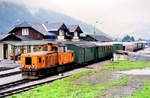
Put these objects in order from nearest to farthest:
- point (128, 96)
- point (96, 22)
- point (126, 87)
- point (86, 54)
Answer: point (128, 96)
point (126, 87)
point (86, 54)
point (96, 22)

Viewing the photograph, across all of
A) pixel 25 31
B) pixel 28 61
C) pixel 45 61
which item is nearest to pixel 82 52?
pixel 45 61

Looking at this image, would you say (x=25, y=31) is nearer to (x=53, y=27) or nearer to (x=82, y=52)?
(x=53, y=27)

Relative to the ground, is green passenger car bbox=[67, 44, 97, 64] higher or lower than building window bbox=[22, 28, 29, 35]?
lower

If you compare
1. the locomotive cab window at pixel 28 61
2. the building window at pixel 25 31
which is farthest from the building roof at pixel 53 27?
the locomotive cab window at pixel 28 61

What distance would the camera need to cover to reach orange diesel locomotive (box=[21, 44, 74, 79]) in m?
16.3

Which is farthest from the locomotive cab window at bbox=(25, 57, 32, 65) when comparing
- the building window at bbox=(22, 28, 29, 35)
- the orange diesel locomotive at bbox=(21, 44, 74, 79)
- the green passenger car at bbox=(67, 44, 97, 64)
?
the building window at bbox=(22, 28, 29, 35)

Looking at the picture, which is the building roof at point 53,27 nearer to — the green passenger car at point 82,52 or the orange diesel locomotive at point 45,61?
the green passenger car at point 82,52

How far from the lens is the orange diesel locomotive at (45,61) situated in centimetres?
1633

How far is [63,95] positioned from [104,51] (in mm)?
23229

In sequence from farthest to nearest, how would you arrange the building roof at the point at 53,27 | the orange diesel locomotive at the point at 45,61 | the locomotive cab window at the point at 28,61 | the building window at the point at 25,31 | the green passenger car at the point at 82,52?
1. the building roof at the point at 53,27
2. the building window at the point at 25,31
3. the green passenger car at the point at 82,52
4. the locomotive cab window at the point at 28,61
5. the orange diesel locomotive at the point at 45,61

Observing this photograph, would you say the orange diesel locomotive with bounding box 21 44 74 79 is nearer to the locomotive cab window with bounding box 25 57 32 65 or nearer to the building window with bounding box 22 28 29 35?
the locomotive cab window with bounding box 25 57 32 65

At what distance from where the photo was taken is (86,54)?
82.8 ft

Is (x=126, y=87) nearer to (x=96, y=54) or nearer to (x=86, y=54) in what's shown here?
(x=86, y=54)

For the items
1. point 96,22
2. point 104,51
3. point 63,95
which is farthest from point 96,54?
point 96,22
